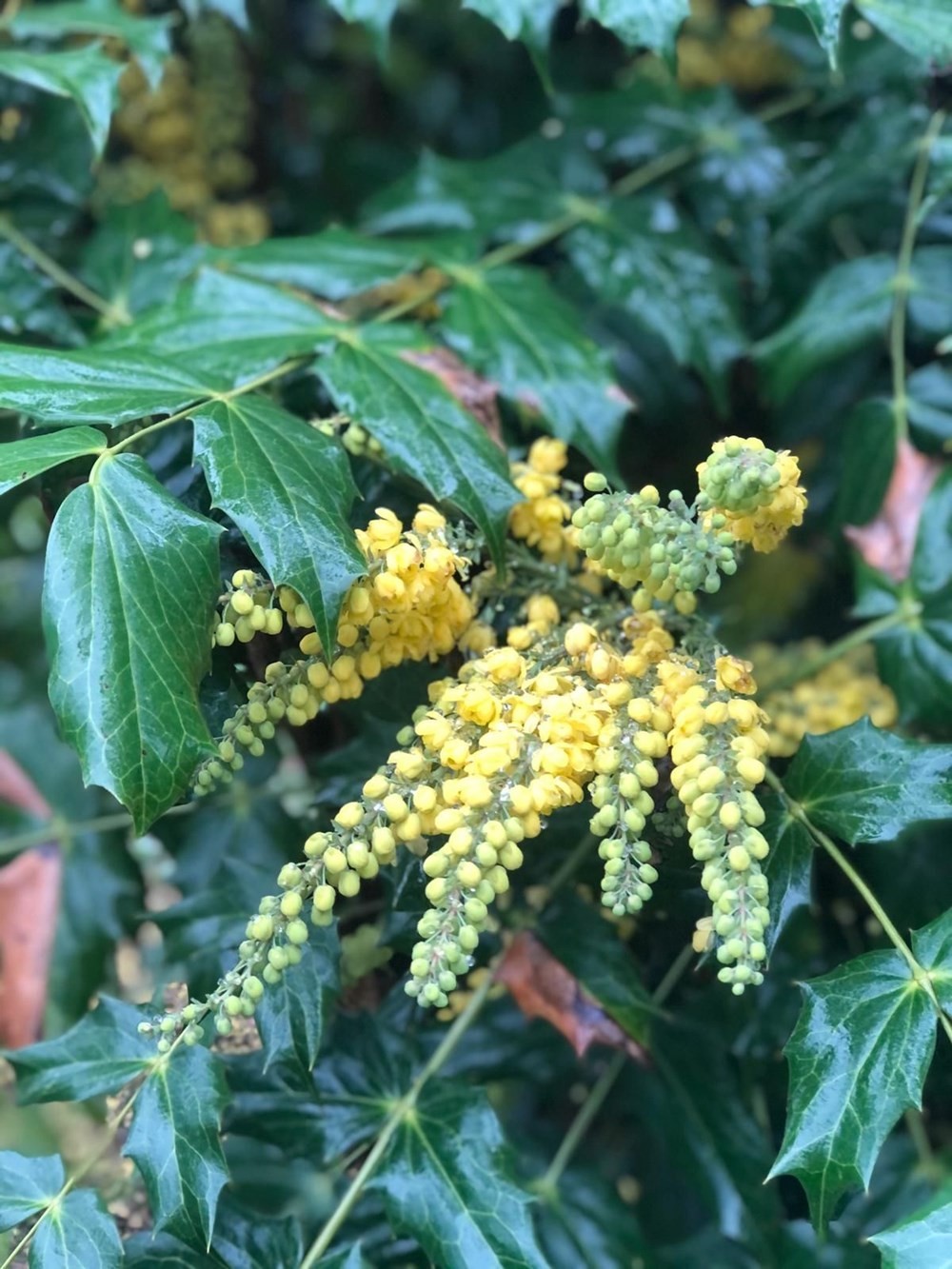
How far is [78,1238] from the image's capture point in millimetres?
1047

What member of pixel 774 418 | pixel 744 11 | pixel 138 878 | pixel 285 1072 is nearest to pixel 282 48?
pixel 744 11

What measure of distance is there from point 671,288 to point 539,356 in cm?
33

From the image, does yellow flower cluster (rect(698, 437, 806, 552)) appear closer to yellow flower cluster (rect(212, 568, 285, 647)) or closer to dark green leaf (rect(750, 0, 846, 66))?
yellow flower cluster (rect(212, 568, 285, 647))

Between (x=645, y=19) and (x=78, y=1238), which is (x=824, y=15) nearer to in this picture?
(x=645, y=19)

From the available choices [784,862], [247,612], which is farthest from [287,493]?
[784,862]

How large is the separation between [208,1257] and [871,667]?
101 centimetres

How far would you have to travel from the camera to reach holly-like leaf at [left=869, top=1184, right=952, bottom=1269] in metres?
0.91

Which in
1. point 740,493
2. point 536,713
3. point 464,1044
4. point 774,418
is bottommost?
point 464,1044

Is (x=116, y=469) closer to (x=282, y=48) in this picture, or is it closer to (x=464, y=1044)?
(x=464, y=1044)

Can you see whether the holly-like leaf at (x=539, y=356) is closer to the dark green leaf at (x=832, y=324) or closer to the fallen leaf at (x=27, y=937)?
the dark green leaf at (x=832, y=324)

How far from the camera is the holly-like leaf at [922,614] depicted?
1.39m

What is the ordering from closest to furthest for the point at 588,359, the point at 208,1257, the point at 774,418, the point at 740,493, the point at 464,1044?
the point at 740,493 < the point at 208,1257 < the point at 588,359 < the point at 464,1044 < the point at 774,418

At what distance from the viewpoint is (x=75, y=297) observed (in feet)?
5.65

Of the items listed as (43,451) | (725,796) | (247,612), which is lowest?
(725,796)
